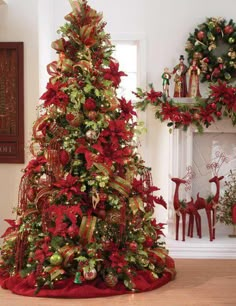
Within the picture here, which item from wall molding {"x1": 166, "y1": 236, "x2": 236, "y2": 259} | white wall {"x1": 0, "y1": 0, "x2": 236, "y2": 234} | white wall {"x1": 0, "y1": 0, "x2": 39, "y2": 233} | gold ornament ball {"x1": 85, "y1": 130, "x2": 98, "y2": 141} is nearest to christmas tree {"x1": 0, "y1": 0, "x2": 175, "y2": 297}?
gold ornament ball {"x1": 85, "y1": 130, "x2": 98, "y2": 141}

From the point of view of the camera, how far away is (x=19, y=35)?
4.71m

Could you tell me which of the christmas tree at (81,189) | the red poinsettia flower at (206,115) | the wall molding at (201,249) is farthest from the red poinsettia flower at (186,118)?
the christmas tree at (81,189)

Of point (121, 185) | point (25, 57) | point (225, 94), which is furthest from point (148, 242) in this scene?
point (25, 57)

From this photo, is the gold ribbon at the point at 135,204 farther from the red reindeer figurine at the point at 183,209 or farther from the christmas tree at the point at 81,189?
the red reindeer figurine at the point at 183,209

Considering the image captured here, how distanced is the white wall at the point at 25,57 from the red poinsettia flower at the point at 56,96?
3.31 feet

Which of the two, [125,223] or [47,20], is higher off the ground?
[47,20]

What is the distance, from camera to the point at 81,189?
3719mm

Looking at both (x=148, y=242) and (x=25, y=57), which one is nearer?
(x=148, y=242)

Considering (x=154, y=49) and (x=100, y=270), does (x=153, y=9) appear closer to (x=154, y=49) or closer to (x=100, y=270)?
(x=154, y=49)

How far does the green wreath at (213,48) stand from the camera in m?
5.28

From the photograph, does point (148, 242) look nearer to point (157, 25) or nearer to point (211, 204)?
point (211, 204)

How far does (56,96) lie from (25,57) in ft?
3.89

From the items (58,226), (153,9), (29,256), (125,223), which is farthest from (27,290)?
(153,9)

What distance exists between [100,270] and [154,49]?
262cm
